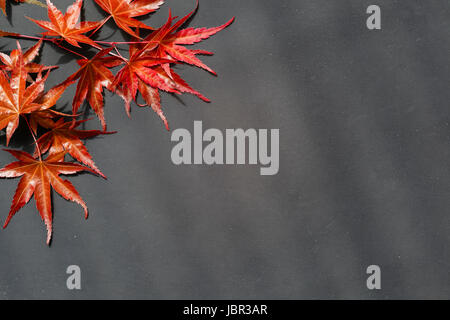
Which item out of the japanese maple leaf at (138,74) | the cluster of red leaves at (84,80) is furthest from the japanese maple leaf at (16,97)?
the japanese maple leaf at (138,74)

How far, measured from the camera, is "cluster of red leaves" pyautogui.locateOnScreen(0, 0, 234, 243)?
0.84 meters

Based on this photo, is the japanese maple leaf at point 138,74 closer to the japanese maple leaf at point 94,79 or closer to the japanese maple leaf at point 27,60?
the japanese maple leaf at point 94,79

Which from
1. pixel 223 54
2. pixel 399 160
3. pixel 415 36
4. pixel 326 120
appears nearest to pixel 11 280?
pixel 223 54

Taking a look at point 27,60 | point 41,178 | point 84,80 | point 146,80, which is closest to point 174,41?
point 146,80

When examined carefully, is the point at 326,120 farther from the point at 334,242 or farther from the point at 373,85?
the point at 334,242

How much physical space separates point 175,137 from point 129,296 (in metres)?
0.41

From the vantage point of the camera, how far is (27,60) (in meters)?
0.85

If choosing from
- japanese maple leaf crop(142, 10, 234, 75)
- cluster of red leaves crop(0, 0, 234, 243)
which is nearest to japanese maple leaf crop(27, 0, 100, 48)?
cluster of red leaves crop(0, 0, 234, 243)

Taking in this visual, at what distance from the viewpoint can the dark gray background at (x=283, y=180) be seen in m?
A: 0.89

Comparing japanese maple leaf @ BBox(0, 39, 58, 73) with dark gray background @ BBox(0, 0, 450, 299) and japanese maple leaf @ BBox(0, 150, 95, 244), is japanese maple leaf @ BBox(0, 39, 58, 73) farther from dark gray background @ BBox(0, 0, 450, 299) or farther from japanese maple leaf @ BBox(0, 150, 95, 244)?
japanese maple leaf @ BBox(0, 150, 95, 244)

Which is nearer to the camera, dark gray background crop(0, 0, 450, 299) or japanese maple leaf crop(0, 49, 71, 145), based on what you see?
japanese maple leaf crop(0, 49, 71, 145)

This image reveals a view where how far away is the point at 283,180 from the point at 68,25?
24.1 inches

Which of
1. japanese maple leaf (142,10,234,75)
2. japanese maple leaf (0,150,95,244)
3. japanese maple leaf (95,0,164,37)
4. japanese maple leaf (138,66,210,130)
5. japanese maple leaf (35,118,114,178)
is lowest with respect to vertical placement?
japanese maple leaf (0,150,95,244)

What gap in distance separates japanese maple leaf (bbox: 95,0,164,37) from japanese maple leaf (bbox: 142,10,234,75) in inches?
1.4
